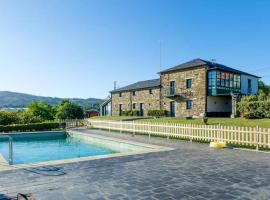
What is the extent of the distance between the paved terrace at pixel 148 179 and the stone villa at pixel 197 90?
71.8 feet

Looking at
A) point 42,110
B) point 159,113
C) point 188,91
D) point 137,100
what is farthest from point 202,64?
point 42,110

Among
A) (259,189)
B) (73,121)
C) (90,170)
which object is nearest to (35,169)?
(90,170)

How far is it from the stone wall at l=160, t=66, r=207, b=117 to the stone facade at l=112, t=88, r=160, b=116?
1470 mm

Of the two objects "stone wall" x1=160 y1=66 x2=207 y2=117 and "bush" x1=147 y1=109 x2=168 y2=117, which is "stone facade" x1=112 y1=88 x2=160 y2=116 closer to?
"bush" x1=147 y1=109 x2=168 y2=117

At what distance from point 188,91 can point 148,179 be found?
91.8ft

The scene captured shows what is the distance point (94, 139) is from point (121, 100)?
26233mm

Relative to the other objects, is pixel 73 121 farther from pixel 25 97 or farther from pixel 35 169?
pixel 25 97

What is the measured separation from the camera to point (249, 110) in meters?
25.4

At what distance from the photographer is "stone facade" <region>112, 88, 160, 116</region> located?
38250 millimetres

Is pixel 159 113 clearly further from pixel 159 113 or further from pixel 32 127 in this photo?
pixel 32 127

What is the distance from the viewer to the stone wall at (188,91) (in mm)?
32125

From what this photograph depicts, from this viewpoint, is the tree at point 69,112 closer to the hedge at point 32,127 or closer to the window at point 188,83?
the hedge at point 32,127

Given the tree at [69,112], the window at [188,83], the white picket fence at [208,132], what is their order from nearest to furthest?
the white picket fence at [208,132]
the window at [188,83]
the tree at [69,112]

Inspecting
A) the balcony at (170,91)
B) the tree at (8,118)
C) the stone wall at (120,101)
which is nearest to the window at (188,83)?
the balcony at (170,91)
